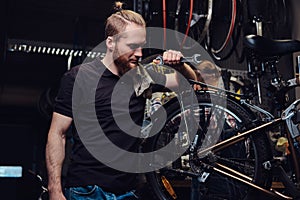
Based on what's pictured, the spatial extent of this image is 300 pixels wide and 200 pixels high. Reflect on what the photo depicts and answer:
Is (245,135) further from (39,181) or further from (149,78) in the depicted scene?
(39,181)

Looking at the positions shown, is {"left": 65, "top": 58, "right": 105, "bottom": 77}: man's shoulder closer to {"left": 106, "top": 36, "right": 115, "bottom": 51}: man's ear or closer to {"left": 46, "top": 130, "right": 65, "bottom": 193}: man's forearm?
{"left": 106, "top": 36, "right": 115, "bottom": 51}: man's ear

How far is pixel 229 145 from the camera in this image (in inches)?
121

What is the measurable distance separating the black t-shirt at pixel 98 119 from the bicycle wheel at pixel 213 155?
0.71 meters

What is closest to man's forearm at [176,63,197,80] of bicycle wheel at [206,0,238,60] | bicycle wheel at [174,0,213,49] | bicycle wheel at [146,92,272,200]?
bicycle wheel at [146,92,272,200]

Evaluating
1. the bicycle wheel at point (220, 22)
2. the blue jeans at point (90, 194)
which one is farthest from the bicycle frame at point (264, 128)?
the bicycle wheel at point (220, 22)

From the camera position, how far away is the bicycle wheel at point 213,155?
303 cm

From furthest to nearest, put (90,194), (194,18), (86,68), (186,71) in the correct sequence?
(194,18), (186,71), (86,68), (90,194)

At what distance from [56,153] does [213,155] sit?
1.14 m

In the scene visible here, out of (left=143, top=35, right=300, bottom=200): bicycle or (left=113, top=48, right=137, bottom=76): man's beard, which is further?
(left=143, top=35, right=300, bottom=200): bicycle

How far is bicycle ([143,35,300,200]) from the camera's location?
301 centimetres

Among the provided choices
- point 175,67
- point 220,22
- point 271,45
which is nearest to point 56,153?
point 175,67

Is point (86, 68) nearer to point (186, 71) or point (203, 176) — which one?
point (186, 71)

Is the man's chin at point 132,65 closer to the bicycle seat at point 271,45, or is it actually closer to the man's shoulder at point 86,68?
the man's shoulder at point 86,68

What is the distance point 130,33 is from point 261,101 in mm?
1953
